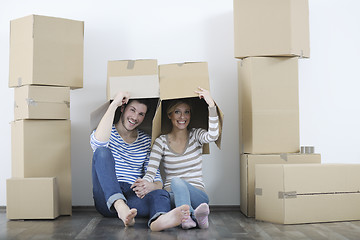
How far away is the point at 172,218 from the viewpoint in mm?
1814

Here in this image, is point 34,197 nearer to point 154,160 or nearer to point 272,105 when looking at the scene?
point 154,160

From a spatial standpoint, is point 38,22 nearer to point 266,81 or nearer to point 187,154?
point 187,154

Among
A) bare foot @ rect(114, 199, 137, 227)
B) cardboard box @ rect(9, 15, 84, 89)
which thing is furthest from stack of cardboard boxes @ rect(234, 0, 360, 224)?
cardboard box @ rect(9, 15, 84, 89)

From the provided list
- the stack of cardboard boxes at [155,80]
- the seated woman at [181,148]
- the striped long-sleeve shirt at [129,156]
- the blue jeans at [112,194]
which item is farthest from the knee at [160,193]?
the stack of cardboard boxes at [155,80]

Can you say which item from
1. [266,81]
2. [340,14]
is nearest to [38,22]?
[266,81]

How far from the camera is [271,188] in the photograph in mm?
2111

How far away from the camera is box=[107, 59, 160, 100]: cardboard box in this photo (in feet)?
7.12

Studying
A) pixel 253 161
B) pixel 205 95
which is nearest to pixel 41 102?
pixel 205 95

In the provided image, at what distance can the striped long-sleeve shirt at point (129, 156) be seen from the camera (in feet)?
7.52

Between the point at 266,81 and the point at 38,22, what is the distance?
1262 mm

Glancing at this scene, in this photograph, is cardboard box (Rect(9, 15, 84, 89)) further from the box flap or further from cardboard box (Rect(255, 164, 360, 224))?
cardboard box (Rect(255, 164, 360, 224))

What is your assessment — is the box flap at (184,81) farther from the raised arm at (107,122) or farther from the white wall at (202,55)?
the white wall at (202,55)

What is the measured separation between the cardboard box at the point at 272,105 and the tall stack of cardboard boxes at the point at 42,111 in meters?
Answer: 0.97

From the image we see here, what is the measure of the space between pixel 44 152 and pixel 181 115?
2.53 feet
